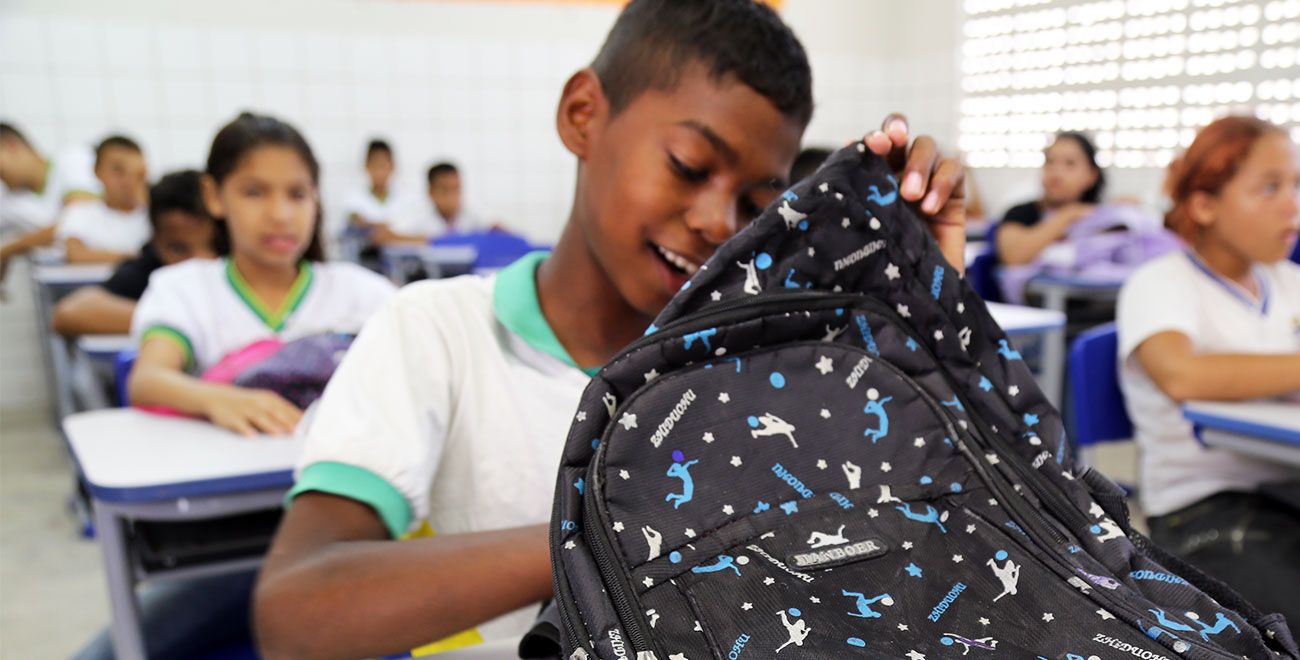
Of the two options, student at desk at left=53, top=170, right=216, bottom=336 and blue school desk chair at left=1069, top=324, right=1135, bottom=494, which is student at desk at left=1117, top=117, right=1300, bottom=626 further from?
student at desk at left=53, top=170, right=216, bottom=336

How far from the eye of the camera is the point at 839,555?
49cm

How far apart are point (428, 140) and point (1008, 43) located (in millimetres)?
3905

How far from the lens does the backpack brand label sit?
0.48 m

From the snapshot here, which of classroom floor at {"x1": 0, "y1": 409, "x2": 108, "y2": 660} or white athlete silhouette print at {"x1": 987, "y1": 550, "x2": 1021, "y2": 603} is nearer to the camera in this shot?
white athlete silhouette print at {"x1": 987, "y1": 550, "x2": 1021, "y2": 603}

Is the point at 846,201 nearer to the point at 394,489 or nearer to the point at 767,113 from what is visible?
the point at 767,113

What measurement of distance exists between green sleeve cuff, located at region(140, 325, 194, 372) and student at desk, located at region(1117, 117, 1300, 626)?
179 cm

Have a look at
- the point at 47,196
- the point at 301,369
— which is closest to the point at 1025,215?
the point at 301,369

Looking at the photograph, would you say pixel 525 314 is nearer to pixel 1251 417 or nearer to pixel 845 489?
pixel 845 489

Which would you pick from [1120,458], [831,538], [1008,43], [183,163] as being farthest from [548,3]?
[831,538]

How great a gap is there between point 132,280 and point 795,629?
273cm

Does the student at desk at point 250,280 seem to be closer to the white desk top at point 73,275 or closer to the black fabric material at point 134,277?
the black fabric material at point 134,277

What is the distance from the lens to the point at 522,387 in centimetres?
84

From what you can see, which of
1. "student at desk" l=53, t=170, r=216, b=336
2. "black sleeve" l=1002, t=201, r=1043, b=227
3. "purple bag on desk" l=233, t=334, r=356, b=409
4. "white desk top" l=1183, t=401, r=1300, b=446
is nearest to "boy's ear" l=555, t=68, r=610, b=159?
"purple bag on desk" l=233, t=334, r=356, b=409

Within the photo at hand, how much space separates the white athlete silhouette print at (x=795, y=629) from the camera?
1.42 feet
